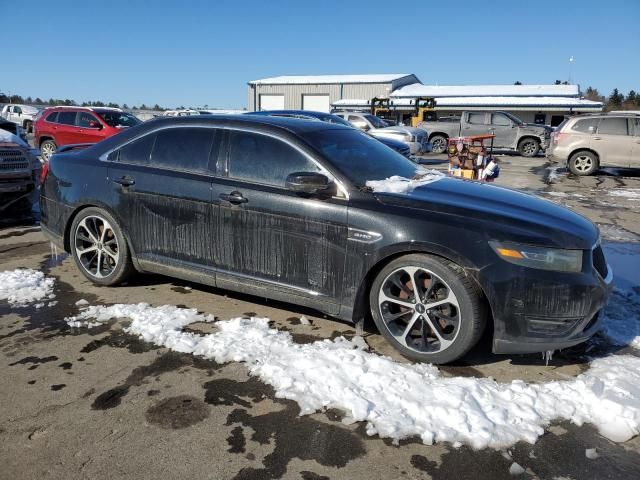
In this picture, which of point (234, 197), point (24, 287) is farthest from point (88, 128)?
point (234, 197)

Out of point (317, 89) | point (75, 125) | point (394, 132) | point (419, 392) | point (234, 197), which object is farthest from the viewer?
point (317, 89)

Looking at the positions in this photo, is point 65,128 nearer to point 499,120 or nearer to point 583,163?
point 583,163

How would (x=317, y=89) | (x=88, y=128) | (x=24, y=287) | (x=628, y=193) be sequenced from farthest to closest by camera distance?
(x=317, y=89) → (x=88, y=128) → (x=628, y=193) → (x=24, y=287)

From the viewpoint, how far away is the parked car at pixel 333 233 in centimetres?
306

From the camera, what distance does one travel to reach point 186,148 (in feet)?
13.6

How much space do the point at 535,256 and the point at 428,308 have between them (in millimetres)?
724

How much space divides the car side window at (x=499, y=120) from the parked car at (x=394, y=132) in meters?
3.39

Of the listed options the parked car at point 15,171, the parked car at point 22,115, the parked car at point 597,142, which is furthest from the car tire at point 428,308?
the parked car at point 22,115

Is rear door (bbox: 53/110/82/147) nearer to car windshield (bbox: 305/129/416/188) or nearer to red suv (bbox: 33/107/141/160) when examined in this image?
red suv (bbox: 33/107/141/160)

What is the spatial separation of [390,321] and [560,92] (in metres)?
44.0

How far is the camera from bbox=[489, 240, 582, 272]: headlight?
3020mm

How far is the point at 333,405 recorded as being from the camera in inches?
110

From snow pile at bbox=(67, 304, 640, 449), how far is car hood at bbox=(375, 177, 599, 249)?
34.6 inches

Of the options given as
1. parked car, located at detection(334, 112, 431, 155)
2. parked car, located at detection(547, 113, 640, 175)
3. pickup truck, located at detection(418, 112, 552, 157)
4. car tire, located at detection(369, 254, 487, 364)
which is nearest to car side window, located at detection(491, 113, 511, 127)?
pickup truck, located at detection(418, 112, 552, 157)
